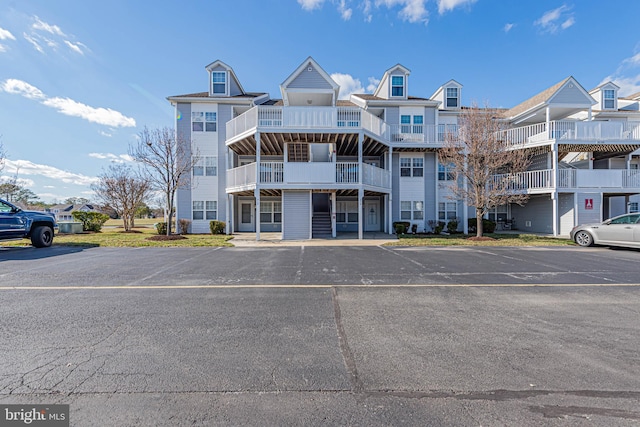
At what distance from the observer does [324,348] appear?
10.7 feet

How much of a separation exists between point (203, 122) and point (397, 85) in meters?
15.2

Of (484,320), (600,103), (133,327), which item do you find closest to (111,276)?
(133,327)

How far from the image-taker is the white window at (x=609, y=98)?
21.2 m

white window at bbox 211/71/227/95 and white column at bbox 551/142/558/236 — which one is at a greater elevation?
white window at bbox 211/71/227/95

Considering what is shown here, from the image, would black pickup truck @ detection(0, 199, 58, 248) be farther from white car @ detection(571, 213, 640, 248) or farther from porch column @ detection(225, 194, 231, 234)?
white car @ detection(571, 213, 640, 248)

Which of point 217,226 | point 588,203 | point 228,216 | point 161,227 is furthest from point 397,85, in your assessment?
point 161,227

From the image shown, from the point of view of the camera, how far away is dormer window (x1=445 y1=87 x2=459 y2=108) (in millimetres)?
21078

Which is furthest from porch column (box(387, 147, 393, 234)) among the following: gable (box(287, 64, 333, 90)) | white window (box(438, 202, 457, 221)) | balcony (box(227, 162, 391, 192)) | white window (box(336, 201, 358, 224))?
gable (box(287, 64, 333, 90))

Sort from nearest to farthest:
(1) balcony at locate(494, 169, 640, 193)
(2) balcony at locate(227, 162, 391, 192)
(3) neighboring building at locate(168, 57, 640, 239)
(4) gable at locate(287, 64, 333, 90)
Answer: (2) balcony at locate(227, 162, 391, 192) < (3) neighboring building at locate(168, 57, 640, 239) < (4) gable at locate(287, 64, 333, 90) < (1) balcony at locate(494, 169, 640, 193)

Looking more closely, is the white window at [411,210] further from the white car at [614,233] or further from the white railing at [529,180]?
the white car at [614,233]

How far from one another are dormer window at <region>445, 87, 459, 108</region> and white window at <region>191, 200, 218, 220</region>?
20408 mm

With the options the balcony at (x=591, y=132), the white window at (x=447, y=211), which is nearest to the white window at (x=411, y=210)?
the white window at (x=447, y=211)

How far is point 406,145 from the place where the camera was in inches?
731

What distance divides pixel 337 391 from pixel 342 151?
17688mm
